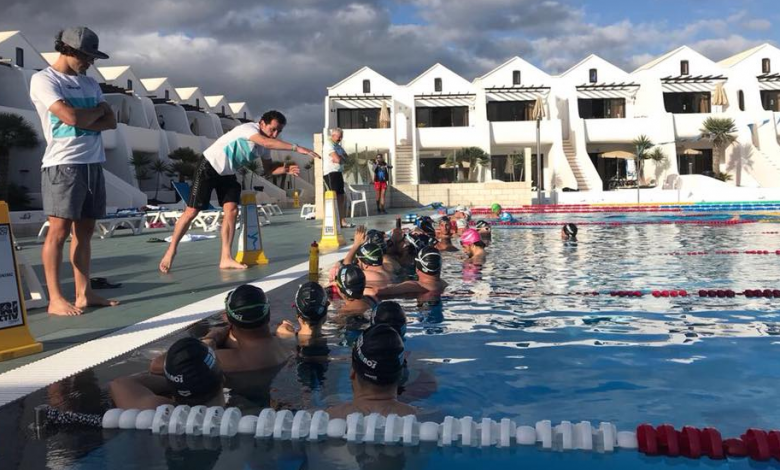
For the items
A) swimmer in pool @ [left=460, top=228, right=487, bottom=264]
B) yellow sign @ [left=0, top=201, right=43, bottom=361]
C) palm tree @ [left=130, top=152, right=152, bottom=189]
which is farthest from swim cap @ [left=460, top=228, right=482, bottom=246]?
palm tree @ [left=130, top=152, right=152, bottom=189]

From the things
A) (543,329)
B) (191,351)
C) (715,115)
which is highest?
(715,115)

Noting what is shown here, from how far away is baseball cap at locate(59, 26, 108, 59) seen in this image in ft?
14.8

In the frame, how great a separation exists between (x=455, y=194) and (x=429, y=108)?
14.9 metres

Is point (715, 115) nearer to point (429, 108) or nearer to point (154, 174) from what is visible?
point (429, 108)

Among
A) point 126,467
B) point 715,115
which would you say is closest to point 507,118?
point 715,115

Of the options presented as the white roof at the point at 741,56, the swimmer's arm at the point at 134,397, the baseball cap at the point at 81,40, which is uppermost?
the white roof at the point at 741,56

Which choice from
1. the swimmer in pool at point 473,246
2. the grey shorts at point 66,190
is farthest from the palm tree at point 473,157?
the grey shorts at point 66,190

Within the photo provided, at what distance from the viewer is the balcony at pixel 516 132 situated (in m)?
40.2

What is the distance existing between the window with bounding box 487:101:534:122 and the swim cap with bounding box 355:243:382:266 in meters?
38.7

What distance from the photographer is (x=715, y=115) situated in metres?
40.3

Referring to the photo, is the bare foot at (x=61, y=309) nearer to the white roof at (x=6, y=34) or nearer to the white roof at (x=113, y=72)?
the white roof at (x=6, y=34)

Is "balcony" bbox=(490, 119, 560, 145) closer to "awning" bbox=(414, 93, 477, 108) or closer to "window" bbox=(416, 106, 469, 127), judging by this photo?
"awning" bbox=(414, 93, 477, 108)

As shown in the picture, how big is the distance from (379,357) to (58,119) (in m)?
3.26

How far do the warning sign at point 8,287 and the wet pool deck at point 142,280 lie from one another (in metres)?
0.23
